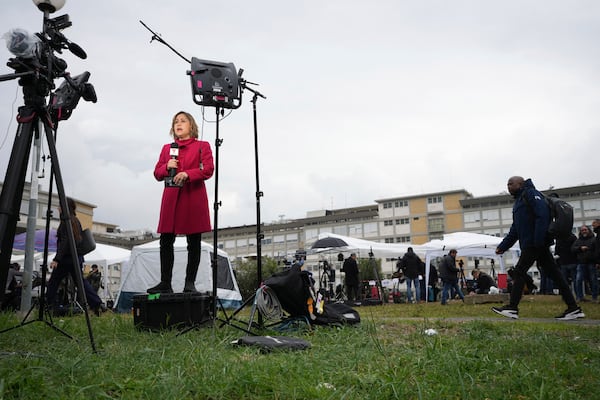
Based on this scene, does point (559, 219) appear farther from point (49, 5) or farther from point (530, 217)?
point (49, 5)

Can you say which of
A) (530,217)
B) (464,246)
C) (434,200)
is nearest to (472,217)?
(434,200)

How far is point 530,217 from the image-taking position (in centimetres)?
675

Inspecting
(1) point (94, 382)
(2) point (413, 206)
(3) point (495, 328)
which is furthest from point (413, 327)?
(2) point (413, 206)

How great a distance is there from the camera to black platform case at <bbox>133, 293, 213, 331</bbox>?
15.9 ft

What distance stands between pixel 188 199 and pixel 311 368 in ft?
9.02

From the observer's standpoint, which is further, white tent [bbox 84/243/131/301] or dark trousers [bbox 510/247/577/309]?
white tent [bbox 84/243/131/301]

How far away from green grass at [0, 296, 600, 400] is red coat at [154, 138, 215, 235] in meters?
1.24

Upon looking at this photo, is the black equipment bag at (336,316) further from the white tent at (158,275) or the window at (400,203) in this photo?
the window at (400,203)

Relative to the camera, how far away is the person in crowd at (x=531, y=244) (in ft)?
21.4

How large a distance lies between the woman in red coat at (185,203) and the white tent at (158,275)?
9.36 meters

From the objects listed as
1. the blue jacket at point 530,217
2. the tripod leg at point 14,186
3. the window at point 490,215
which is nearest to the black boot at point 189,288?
the tripod leg at point 14,186

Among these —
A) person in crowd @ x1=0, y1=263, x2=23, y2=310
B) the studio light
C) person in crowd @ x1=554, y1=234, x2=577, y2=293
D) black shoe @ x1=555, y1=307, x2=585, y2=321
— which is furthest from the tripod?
person in crowd @ x1=554, y1=234, x2=577, y2=293

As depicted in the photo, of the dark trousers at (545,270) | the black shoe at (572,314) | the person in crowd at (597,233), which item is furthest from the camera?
the person in crowd at (597,233)

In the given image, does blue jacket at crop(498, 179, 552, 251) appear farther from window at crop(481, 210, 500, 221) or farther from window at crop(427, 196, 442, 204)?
window at crop(427, 196, 442, 204)
